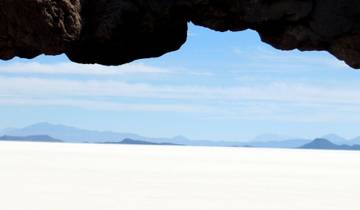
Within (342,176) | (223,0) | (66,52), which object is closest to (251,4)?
(223,0)

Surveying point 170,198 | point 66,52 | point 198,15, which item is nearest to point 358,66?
point 198,15

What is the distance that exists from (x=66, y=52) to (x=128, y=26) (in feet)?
2.52

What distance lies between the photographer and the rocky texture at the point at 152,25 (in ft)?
23.7

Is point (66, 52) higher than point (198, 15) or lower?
lower

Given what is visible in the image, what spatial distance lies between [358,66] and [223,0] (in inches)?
68.7

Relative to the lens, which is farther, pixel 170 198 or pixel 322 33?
pixel 170 198

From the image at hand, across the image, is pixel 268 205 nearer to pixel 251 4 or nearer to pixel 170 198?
pixel 170 198

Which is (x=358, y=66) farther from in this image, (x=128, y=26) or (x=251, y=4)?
(x=128, y=26)

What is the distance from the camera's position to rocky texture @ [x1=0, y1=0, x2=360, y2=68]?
23.7ft

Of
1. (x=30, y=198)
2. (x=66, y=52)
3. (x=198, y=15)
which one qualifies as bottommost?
(x=30, y=198)

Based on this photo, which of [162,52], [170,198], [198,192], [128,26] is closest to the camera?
[128,26]

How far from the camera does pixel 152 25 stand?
25.2 ft

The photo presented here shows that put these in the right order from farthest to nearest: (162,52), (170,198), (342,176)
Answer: (342,176) → (170,198) → (162,52)

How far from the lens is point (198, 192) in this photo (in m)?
16.5
